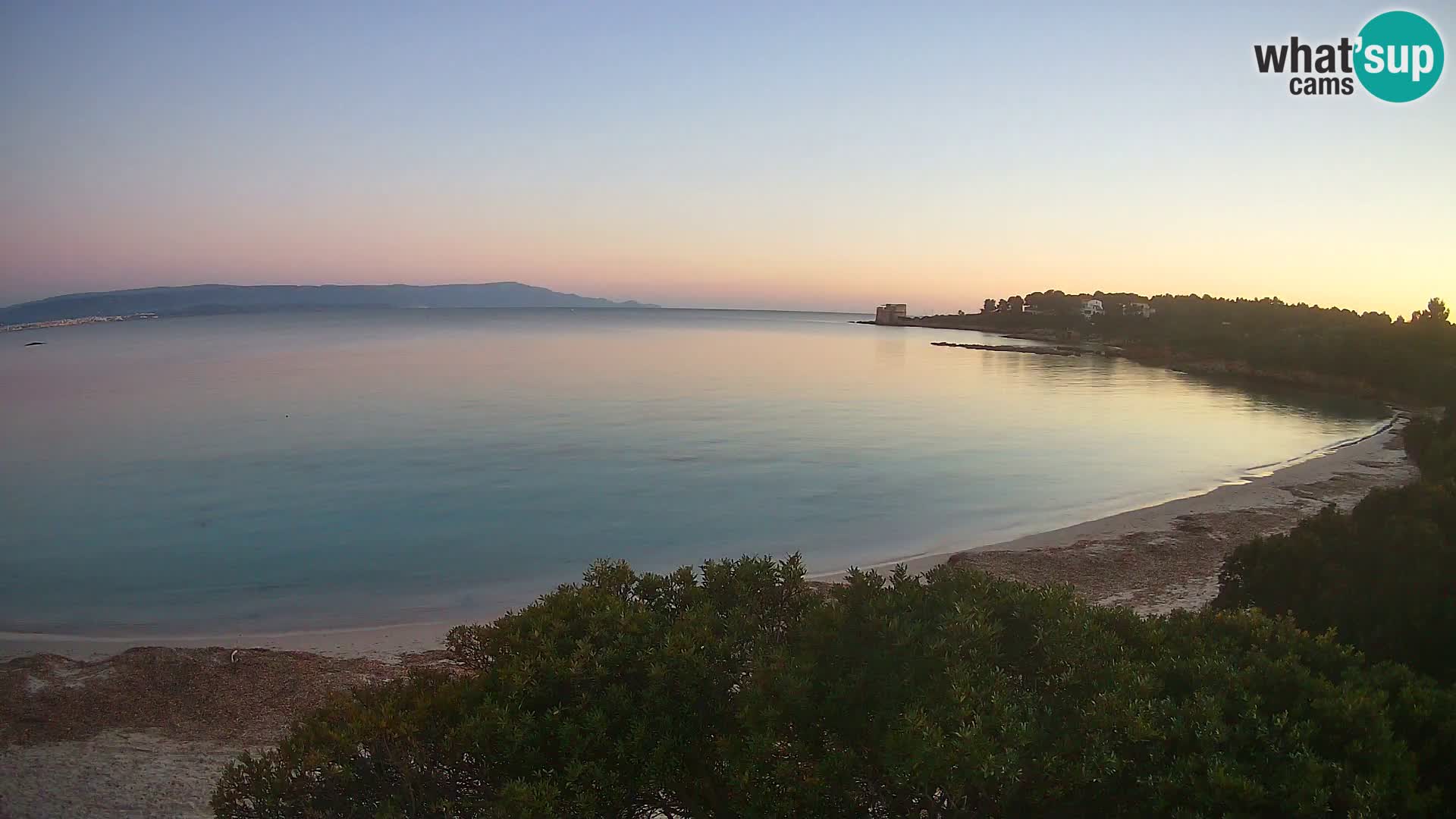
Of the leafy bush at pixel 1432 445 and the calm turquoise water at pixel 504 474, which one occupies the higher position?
the leafy bush at pixel 1432 445

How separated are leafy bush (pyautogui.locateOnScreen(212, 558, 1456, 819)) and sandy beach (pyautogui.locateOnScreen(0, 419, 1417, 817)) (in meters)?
4.36

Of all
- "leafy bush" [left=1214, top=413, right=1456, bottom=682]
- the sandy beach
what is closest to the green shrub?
"leafy bush" [left=1214, top=413, right=1456, bottom=682]

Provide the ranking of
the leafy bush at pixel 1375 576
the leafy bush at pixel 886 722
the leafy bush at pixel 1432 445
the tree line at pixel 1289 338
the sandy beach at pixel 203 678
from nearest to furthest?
the leafy bush at pixel 886 722 → the leafy bush at pixel 1375 576 → the sandy beach at pixel 203 678 → the leafy bush at pixel 1432 445 → the tree line at pixel 1289 338

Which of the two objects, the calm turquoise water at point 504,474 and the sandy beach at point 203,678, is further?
the calm turquoise water at point 504,474

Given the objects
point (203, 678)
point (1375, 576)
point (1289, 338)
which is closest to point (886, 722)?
point (1375, 576)

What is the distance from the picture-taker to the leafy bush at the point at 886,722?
144 inches

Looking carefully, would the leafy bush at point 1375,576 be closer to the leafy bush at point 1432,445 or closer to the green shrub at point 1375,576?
the green shrub at point 1375,576

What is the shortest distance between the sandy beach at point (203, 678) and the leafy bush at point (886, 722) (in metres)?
4.36

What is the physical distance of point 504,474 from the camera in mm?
24891

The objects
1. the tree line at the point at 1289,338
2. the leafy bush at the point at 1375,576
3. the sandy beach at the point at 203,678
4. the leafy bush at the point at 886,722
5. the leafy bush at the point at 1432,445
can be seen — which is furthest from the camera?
the tree line at the point at 1289,338

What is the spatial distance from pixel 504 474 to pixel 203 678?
14987 mm

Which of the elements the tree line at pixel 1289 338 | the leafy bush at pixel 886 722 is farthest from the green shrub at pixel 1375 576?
the tree line at pixel 1289 338

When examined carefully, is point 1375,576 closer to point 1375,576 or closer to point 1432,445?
point 1375,576

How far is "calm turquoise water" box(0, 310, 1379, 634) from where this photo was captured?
15250mm
